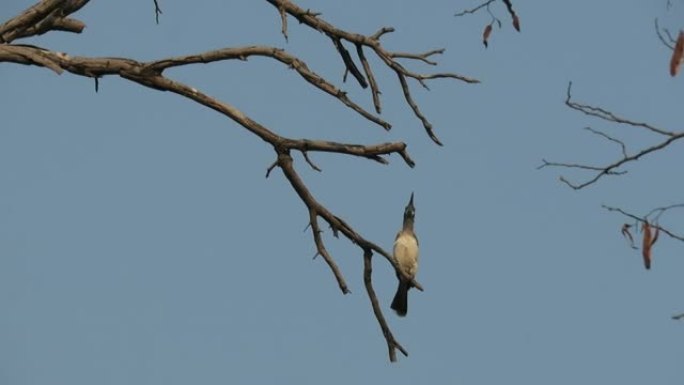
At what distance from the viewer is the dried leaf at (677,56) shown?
4.89 m

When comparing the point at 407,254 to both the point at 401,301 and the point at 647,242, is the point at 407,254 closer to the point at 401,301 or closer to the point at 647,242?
the point at 401,301

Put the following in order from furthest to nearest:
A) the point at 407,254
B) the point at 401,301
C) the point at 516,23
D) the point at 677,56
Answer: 1. the point at 407,254
2. the point at 401,301
3. the point at 516,23
4. the point at 677,56

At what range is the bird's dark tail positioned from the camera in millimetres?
10578

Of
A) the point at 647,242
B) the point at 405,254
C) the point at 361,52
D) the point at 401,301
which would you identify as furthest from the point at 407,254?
the point at 647,242

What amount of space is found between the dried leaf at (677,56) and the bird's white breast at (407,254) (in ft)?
19.9

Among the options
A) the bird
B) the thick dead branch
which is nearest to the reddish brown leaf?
the thick dead branch

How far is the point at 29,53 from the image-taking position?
740cm

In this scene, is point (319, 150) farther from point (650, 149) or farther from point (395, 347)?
point (650, 149)

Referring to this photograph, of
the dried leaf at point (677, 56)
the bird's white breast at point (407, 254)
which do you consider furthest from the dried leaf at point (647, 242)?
the bird's white breast at point (407, 254)

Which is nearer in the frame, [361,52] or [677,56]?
[677,56]

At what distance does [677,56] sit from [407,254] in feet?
20.4

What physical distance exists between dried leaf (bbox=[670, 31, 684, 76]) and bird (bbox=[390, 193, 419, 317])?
5488 mm

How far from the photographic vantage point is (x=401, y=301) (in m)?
10.6

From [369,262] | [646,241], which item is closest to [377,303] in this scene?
[369,262]
